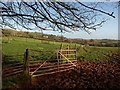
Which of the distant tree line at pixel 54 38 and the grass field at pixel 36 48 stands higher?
the distant tree line at pixel 54 38

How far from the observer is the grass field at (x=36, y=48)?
4.65 meters

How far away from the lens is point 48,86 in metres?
4.92

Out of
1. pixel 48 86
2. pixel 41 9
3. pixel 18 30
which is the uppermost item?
pixel 41 9

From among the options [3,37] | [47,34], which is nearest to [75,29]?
[47,34]

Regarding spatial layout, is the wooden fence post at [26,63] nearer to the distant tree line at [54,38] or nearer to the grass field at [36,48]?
the grass field at [36,48]

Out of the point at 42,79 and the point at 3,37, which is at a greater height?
the point at 3,37

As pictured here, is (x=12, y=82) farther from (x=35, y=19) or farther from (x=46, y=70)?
(x=35, y=19)

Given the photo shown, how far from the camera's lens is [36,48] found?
15.7 feet

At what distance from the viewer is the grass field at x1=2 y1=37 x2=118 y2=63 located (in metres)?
4.65

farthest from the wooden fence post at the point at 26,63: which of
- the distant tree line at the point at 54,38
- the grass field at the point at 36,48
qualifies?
the distant tree line at the point at 54,38

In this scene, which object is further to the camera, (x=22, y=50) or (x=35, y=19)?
(x=22, y=50)

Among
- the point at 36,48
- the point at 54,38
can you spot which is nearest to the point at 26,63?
the point at 36,48

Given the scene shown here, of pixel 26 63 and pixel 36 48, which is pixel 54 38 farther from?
pixel 26 63

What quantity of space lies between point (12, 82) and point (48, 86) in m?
0.59
